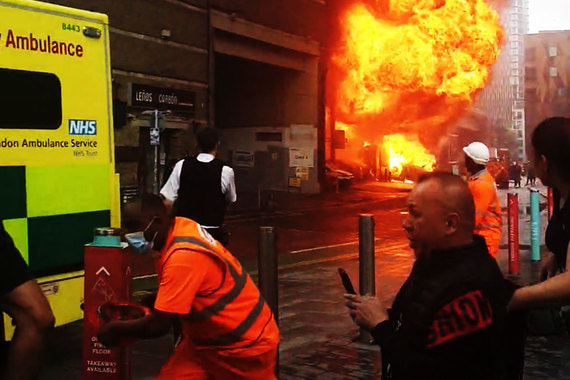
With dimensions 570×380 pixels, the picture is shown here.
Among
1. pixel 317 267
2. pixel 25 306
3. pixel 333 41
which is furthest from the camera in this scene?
pixel 333 41

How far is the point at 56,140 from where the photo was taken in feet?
16.3

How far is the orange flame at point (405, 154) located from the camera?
4500cm

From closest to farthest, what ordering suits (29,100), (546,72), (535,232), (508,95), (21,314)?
(21,314) < (29,100) < (535,232) < (546,72) < (508,95)

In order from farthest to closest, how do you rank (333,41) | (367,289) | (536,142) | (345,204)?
(333,41) < (345,204) < (367,289) < (536,142)

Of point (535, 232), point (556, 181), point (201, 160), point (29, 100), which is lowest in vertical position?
point (535, 232)

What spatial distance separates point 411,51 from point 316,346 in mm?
31310

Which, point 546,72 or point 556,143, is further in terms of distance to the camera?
point 546,72

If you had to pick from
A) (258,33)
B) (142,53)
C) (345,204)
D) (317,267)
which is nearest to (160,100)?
(142,53)

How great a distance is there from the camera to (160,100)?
63.8 feet

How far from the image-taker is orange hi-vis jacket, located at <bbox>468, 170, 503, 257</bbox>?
572cm

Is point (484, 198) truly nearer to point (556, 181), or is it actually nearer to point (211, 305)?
point (556, 181)

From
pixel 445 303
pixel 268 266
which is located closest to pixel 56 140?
pixel 268 266

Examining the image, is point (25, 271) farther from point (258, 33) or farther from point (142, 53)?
point (258, 33)

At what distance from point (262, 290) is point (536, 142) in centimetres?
255
